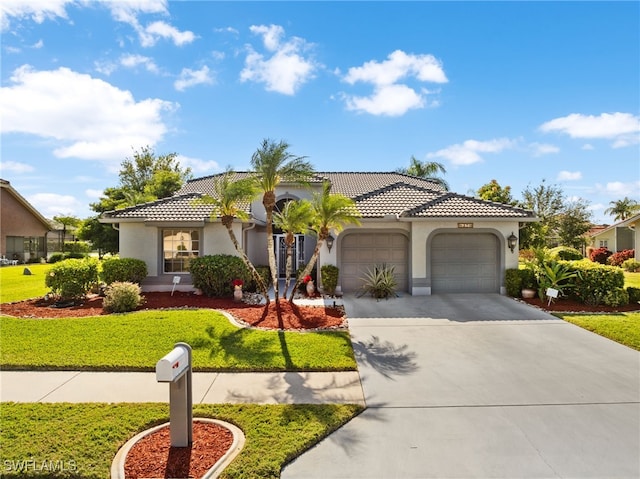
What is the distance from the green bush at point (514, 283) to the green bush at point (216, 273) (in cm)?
1051

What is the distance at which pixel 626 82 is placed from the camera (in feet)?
42.1

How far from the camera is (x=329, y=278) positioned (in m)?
13.9

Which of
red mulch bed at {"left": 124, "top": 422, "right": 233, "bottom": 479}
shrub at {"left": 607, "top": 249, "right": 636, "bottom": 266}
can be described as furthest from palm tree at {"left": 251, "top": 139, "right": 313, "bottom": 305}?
shrub at {"left": 607, "top": 249, "right": 636, "bottom": 266}

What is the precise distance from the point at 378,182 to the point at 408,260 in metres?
12.3

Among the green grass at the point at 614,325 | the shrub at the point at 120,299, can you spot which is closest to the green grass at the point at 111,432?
the shrub at the point at 120,299

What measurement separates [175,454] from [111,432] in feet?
3.44

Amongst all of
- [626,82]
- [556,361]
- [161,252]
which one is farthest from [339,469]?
[626,82]

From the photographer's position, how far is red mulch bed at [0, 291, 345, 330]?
9922 millimetres

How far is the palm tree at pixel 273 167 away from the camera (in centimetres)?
1048

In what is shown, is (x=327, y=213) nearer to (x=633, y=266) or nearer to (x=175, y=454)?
(x=175, y=454)

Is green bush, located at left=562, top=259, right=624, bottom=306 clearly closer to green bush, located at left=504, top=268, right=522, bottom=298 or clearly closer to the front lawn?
green bush, located at left=504, top=268, right=522, bottom=298

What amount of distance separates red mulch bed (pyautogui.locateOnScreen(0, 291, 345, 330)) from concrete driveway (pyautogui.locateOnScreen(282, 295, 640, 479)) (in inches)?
65.8

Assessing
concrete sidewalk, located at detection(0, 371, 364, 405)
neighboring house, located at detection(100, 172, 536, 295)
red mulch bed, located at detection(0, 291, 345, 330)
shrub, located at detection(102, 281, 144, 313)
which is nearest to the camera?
concrete sidewalk, located at detection(0, 371, 364, 405)

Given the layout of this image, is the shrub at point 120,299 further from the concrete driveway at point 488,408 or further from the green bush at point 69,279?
the concrete driveway at point 488,408
